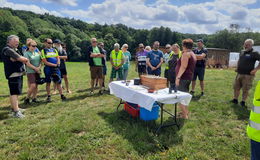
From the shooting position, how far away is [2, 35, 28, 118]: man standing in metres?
3.90

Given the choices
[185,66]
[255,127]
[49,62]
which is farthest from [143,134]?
[49,62]

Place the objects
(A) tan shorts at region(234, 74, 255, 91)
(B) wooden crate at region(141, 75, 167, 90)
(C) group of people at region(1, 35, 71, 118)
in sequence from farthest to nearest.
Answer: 1. (A) tan shorts at region(234, 74, 255, 91)
2. (C) group of people at region(1, 35, 71, 118)
3. (B) wooden crate at region(141, 75, 167, 90)

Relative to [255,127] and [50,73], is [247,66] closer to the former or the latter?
[255,127]

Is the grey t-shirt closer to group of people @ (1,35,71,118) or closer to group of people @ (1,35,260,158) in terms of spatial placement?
group of people @ (1,35,260,158)

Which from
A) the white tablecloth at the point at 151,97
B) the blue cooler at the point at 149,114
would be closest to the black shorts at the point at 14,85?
the white tablecloth at the point at 151,97

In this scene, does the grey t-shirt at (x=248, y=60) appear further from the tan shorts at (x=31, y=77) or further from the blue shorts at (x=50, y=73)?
the tan shorts at (x=31, y=77)

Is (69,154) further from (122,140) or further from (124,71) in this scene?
(124,71)

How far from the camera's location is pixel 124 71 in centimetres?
708

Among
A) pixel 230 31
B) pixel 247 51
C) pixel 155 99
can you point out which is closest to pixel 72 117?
pixel 155 99

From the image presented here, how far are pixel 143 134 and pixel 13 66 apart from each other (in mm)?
3500

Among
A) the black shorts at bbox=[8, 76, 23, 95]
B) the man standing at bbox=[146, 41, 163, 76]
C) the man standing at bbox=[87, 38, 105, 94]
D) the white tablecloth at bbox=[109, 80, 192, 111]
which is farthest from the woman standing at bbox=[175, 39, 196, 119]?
the black shorts at bbox=[8, 76, 23, 95]

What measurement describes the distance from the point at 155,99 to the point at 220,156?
1425 mm

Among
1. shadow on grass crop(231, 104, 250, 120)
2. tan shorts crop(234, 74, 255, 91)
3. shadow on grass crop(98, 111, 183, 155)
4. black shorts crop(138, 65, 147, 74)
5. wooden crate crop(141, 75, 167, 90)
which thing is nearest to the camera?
shadow on grass crop(98, 111, 183, 155)

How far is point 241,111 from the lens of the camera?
478 cm
